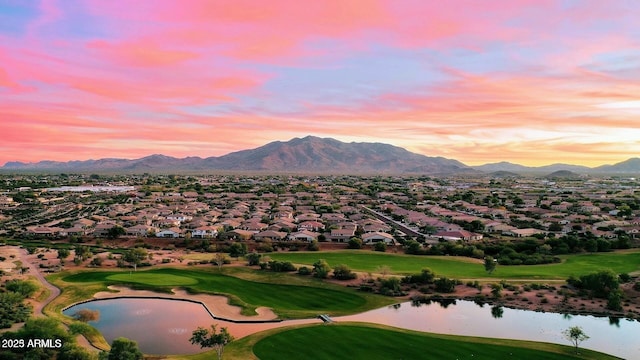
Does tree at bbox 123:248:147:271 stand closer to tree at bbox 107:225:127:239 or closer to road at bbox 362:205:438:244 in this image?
tree at bbox 107:225:127:239

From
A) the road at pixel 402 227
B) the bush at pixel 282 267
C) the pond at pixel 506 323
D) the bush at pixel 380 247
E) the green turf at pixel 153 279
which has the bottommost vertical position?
the pond at pixel 506 323

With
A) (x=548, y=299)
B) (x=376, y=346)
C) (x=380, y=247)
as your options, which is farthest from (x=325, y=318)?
(x=380, y=247)

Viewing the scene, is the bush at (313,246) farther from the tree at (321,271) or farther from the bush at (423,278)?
the bush at (423,278)

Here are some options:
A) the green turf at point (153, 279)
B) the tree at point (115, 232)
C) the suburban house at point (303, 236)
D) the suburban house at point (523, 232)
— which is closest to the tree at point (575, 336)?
the green turf at point (153, 279)

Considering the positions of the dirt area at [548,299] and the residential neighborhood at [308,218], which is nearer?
the dirt area at [548,299]

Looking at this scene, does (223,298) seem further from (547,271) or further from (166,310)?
(547,271)

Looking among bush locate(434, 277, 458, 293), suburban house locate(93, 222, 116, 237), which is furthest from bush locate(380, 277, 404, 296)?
suburban house locate(93, 222, 116, 237)

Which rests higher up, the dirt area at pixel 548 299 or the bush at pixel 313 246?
the bush at pixel 313 246
